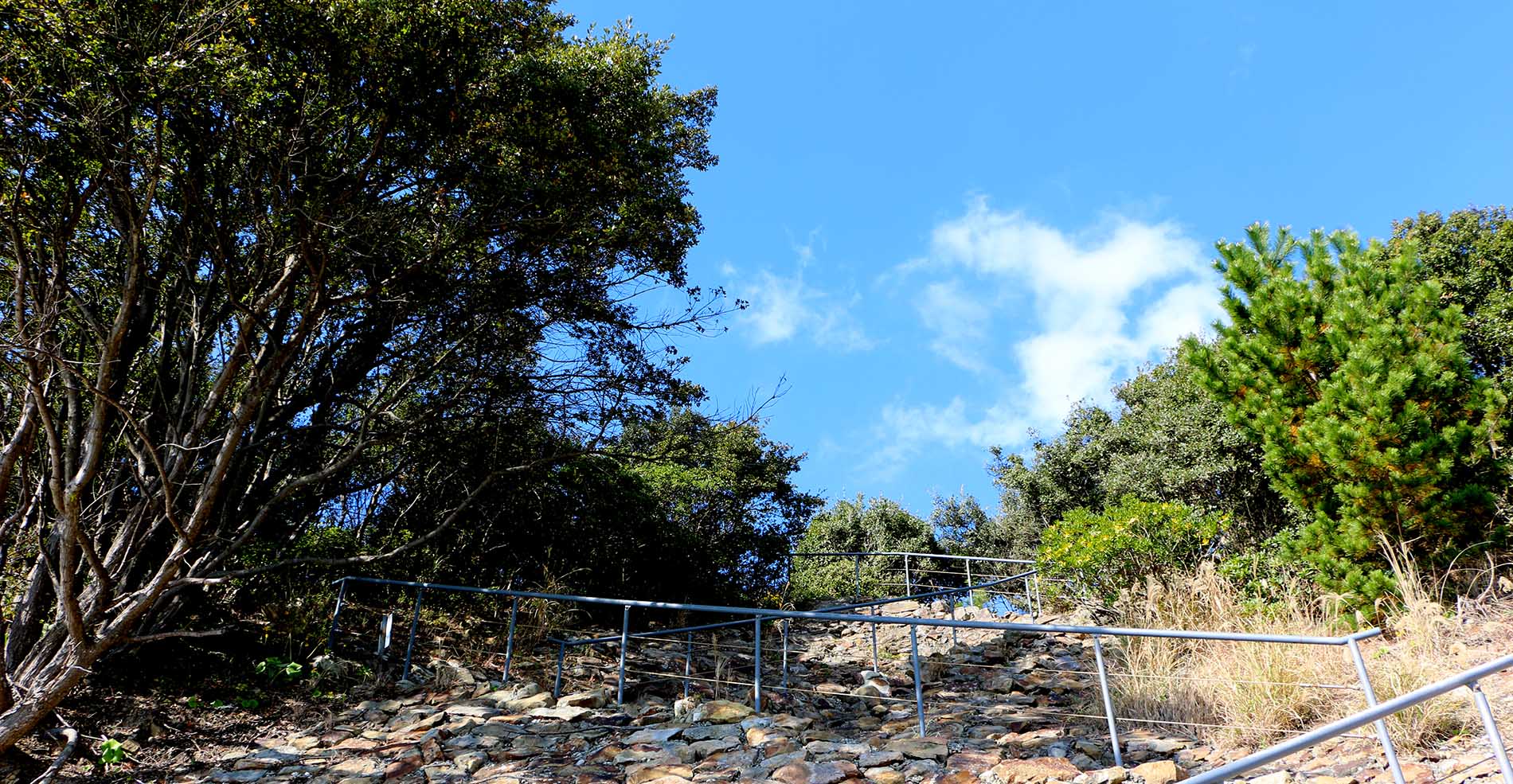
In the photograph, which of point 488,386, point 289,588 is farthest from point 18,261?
point 289,588

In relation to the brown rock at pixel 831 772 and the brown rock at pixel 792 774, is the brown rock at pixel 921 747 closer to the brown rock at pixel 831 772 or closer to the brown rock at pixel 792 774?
the brown rock at pixel 831 772

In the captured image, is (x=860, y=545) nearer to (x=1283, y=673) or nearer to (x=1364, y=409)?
(x=1364, y=409)

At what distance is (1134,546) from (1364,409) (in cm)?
328

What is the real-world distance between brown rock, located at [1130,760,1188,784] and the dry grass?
823 mm

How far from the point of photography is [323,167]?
21.1ft

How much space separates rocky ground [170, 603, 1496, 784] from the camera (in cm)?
499

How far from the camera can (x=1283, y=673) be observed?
5809 mm

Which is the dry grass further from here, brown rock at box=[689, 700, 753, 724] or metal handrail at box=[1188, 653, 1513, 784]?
brown rock at box=[689, 700, 753, 724]

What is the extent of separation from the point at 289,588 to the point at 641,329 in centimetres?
484

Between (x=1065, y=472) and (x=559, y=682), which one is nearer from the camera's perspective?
(x=559, y=682)

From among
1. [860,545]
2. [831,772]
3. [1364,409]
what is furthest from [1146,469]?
[831,772]

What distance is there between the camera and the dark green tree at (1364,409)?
26.3ft

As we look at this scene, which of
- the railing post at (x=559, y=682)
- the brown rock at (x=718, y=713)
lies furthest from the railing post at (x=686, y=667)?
the railing post at (x=559, y=682)

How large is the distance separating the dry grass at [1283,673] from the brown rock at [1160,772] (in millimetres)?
823
